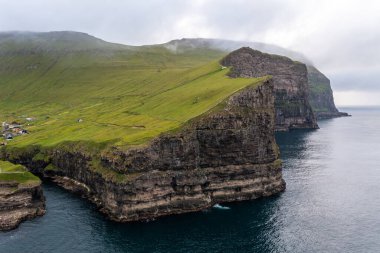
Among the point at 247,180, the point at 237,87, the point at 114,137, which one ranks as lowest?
the point at 247,180

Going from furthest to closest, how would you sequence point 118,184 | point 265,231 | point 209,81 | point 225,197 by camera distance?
1. point 209,81
2. point 225,197
3. point 118,184
4. point 265,231

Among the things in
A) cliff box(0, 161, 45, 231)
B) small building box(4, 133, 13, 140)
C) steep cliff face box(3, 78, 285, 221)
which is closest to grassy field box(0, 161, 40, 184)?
cliff box(0, 161, 45, 231)

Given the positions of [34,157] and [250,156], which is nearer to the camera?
[250,156]

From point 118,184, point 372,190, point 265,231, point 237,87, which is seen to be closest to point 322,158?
point 372,190

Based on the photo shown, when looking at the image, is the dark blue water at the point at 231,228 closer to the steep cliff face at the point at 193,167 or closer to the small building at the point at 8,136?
the steep cliff face at the point at 193,167

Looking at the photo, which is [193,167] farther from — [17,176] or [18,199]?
[17,176]

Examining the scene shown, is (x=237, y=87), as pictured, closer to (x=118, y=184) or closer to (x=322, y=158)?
(x=118, y=184)

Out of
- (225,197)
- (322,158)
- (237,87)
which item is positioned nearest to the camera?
(225,197)

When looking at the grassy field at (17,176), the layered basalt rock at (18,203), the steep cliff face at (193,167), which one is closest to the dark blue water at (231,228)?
the layered basalt rock at (18,203)
